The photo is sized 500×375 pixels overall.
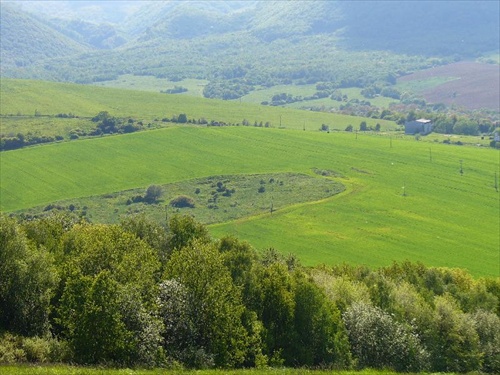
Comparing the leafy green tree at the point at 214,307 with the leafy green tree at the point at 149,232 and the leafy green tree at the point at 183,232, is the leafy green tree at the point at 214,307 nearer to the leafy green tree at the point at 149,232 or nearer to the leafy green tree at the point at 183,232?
the leafy green tree at the point at 149,232

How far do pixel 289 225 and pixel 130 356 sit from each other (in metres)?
91.0

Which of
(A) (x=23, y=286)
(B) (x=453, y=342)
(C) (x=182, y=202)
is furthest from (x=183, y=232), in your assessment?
(C) (x=182, y=202)

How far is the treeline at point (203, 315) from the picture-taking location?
149ft

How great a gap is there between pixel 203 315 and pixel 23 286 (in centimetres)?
1278

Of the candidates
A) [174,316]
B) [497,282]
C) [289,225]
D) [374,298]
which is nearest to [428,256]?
[289,225]

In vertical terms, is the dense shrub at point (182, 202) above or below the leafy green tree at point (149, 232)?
below

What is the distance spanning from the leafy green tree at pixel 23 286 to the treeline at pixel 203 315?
0.07m

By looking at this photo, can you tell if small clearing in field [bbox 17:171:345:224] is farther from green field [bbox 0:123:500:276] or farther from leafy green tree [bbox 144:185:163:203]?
green field [bbox 0:123:500:276]

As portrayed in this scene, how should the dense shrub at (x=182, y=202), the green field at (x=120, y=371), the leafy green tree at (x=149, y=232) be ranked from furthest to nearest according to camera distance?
1. the dense shrub at (x=182, y=202)
2. the leafy green tree at (x=149, y=232)
3. the green field at (x=120, y=371)

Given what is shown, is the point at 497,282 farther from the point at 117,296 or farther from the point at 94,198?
the point at 94,198

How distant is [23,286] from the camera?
162 feet

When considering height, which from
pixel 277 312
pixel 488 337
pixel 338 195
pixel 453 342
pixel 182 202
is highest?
pixel 277 312

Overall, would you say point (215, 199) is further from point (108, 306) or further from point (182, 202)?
point (108, 306)

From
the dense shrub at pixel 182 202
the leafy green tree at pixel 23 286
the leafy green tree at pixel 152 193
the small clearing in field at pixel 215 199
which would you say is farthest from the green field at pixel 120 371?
the leafy green tree at pixel 152 193
